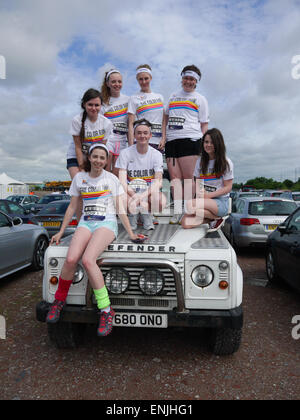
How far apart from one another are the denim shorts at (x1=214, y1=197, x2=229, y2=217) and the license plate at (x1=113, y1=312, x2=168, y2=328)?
152cm

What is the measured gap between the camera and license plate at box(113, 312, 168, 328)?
3.01m

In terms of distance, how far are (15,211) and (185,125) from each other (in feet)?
17.9

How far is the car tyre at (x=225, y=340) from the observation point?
3.25m

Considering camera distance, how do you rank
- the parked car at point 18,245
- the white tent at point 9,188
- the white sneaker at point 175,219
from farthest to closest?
the white tent at point 9,188, the parked car at point 18,245, the white sneaker at point 175,219

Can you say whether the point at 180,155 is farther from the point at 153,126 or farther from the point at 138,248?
the point at 138,248

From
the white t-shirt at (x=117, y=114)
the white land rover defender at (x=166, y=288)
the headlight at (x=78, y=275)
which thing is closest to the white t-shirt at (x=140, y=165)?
the white t-shirt at (x=117, y=114)

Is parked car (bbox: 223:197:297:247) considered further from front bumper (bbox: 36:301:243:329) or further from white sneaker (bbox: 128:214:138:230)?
front bumper (bbox: 36:301:243:329)

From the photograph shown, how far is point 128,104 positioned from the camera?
15.9 feet

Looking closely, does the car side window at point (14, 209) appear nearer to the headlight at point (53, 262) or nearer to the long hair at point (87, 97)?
the long hair at point (87, 97)

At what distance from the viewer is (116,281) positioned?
123 inches

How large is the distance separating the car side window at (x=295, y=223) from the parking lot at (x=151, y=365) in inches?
59.3

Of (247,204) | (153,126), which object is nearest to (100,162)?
(153,126)

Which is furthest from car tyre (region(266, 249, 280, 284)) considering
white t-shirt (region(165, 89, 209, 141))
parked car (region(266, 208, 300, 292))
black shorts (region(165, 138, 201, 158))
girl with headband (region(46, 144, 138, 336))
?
girl with headband (region(46, 144, 138, 336))

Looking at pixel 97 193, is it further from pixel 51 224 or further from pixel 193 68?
pixel 51 224
